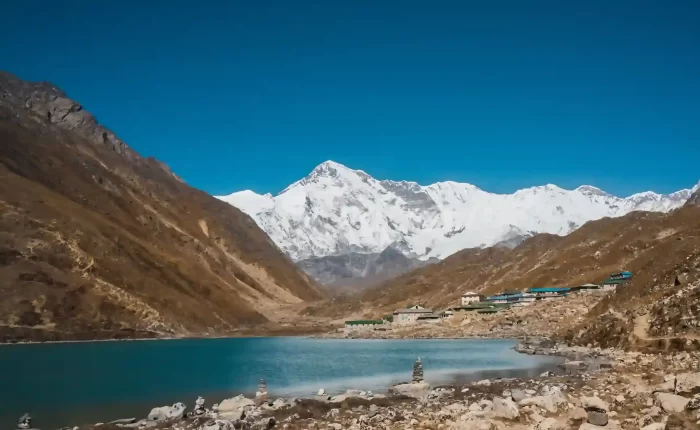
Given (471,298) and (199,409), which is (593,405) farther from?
(471,298)

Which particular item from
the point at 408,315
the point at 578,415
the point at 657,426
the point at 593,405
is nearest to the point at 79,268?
the point at 408,315

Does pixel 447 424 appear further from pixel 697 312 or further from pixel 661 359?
pixel 697 312

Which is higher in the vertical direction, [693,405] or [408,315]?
[408,315]

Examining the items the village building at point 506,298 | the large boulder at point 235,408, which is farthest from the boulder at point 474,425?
the village building at point 506,298

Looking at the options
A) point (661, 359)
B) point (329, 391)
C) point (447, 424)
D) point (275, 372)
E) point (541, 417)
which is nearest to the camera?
point (541, 417)

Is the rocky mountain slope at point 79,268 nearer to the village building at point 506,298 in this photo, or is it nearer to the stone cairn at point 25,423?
the village building at point 506,298

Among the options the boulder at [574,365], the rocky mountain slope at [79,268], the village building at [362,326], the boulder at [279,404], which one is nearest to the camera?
the boulder at [279,404]

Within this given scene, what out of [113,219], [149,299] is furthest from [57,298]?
[113,219]
